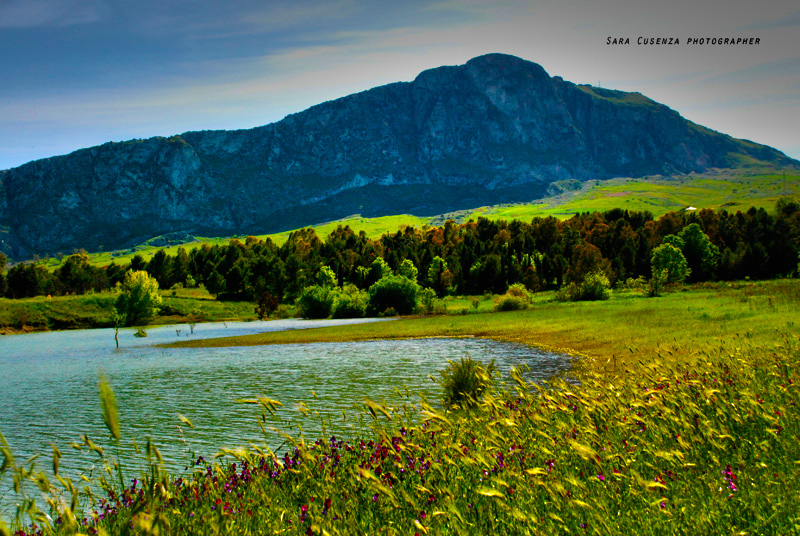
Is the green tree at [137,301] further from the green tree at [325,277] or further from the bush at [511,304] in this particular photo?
the bush at [511,304]

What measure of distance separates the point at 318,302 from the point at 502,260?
159 ft

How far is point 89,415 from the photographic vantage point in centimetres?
2812

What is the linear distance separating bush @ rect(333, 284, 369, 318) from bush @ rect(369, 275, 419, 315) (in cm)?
291

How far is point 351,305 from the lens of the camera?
107 metres

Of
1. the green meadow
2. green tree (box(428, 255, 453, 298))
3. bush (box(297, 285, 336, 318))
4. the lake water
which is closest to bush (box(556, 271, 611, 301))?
the lake water

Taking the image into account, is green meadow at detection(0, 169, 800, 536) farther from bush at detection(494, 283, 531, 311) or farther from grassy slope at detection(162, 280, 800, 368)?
bush at detection(494, 283, 531, 311)

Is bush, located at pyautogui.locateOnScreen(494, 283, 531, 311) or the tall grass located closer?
the tall grass

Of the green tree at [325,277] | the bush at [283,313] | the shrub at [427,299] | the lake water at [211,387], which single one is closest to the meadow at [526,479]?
the lake water at [211,387]

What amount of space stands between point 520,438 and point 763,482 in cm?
428

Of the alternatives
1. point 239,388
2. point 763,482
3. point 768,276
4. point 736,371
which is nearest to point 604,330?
point 239,388

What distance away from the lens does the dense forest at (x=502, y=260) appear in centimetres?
12769

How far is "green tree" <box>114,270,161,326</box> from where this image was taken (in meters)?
114

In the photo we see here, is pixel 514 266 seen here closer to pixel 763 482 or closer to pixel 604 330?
pixel 604 330

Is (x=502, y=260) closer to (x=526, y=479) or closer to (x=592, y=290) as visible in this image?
(x=592, y=290)
